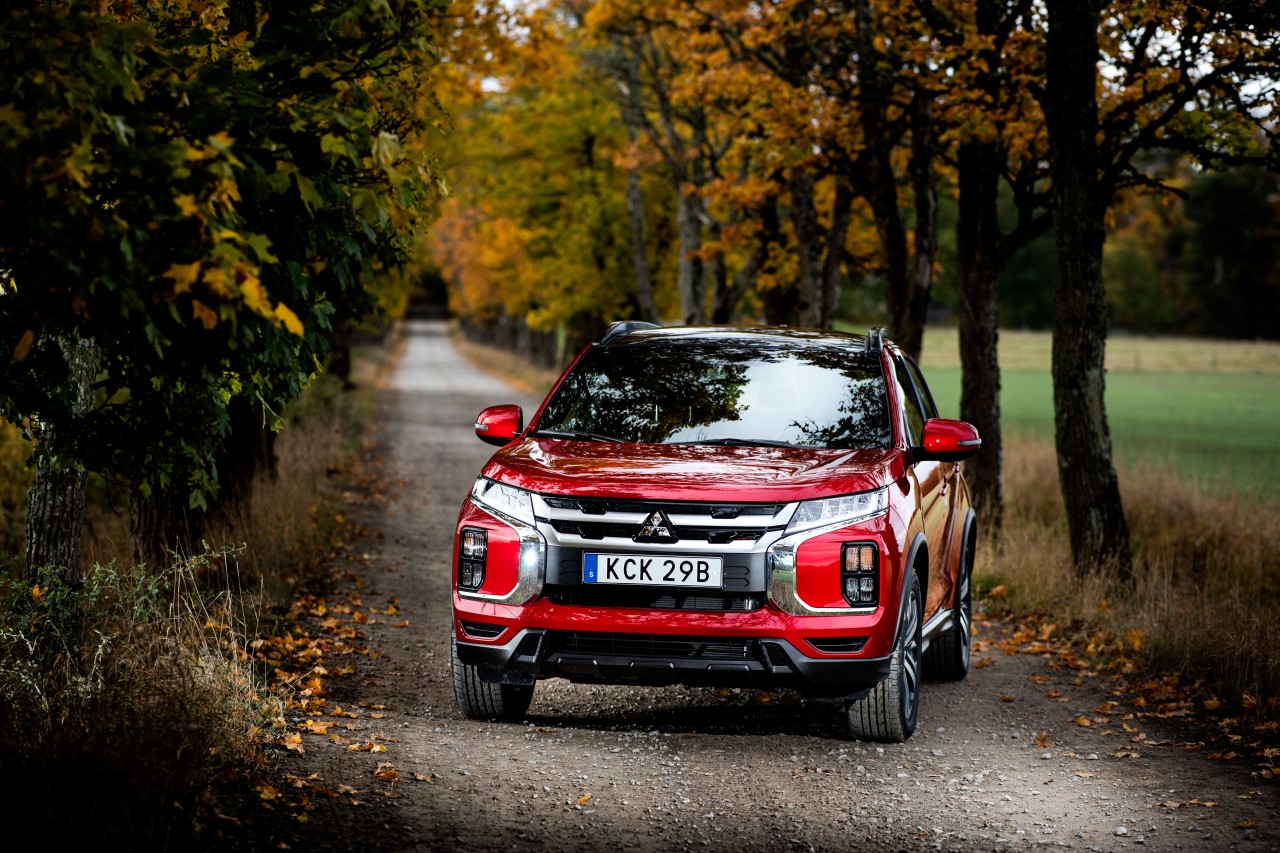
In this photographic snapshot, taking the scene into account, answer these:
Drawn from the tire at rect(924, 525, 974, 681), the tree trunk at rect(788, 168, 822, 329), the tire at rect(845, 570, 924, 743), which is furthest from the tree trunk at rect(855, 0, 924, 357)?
the tire at rect(845, 570, 924, 743)

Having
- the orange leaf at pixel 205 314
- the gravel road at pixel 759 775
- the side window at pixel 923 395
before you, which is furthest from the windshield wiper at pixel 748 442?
the orange leaf at pixel 205 314

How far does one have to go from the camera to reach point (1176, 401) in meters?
52.2

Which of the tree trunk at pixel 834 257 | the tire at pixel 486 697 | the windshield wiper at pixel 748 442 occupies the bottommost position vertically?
the tire at pixel 486 697

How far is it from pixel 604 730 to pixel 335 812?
1738 millimetres

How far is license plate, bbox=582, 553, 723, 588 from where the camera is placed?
568 cm

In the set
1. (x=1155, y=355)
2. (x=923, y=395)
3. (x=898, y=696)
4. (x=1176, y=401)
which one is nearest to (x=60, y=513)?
(x=898, y=696)

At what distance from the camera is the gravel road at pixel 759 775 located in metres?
5.05

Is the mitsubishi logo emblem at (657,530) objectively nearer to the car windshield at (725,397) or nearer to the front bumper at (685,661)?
the front bumper at (685,661)

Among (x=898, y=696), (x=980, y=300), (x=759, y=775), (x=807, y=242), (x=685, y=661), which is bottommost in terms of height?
(x=759, y=775)

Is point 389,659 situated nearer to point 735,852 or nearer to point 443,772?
point 443,772

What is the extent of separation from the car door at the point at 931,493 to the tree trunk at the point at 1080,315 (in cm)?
379

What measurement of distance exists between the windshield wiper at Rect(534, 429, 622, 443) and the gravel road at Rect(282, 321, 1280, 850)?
4.58ft

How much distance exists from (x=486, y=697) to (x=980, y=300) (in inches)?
401

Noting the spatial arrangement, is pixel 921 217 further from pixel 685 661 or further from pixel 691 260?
pixel 691 260
